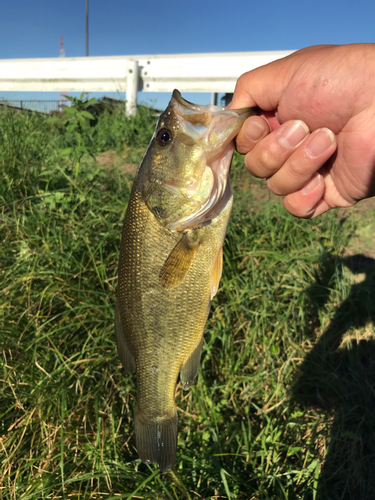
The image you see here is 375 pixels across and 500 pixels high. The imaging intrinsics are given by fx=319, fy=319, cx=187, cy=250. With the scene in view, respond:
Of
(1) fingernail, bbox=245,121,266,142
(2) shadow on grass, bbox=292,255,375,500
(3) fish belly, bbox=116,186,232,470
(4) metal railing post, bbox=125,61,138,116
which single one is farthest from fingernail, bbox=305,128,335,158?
(4) metal railing post, bbox=125,61,138,116

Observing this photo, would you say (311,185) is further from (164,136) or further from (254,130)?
(164,136)

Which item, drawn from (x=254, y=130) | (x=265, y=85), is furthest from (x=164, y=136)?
(x=265, y=85)

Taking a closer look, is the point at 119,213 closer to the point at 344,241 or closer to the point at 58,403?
the point at 58,403

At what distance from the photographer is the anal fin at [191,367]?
1665 millimetres

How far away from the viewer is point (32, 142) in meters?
4.62

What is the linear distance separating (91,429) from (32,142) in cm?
→ 397

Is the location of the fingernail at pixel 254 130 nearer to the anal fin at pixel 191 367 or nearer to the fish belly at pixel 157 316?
the fish belly at pixel 157 316

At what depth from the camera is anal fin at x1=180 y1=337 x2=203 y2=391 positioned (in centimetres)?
167

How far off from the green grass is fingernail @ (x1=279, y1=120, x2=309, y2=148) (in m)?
1.60

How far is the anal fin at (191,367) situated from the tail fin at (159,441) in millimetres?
244

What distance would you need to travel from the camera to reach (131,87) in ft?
19.7

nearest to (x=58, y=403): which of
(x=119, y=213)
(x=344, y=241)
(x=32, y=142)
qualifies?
(x=119, y=213)

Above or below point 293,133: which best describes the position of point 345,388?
below

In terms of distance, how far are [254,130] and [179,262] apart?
766mm
